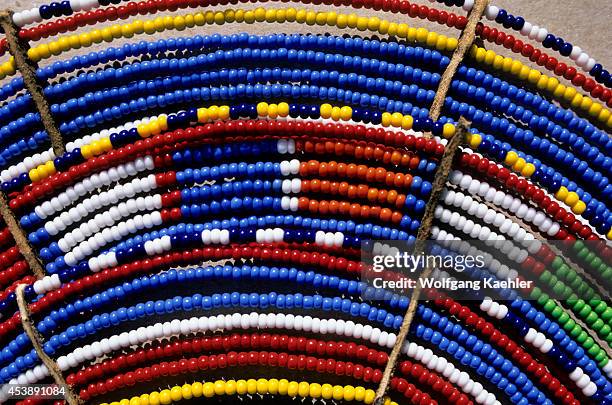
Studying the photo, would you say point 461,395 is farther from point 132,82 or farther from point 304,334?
point 132,82

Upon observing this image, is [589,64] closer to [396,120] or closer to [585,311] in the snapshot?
[396,120]

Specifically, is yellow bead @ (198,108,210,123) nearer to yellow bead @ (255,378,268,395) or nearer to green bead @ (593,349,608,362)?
yellow bead @ (255,378,268,395)

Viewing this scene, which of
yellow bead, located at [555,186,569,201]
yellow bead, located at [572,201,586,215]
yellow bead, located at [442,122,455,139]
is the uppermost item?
yellow bead, located at [442,122,455,139]

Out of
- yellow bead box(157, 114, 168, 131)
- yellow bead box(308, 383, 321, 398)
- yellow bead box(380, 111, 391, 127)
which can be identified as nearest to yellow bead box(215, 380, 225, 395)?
yellow bead box(308, 383, 321, 398)

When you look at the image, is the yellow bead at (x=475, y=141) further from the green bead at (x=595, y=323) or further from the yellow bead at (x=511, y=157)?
the green bead at (x=595, y=323)

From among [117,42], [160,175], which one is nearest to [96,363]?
[160,175]

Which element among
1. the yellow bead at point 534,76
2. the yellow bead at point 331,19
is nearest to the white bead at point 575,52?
the yellow bead at point 534,76

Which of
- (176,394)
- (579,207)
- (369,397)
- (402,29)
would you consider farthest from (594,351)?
(176,394)
